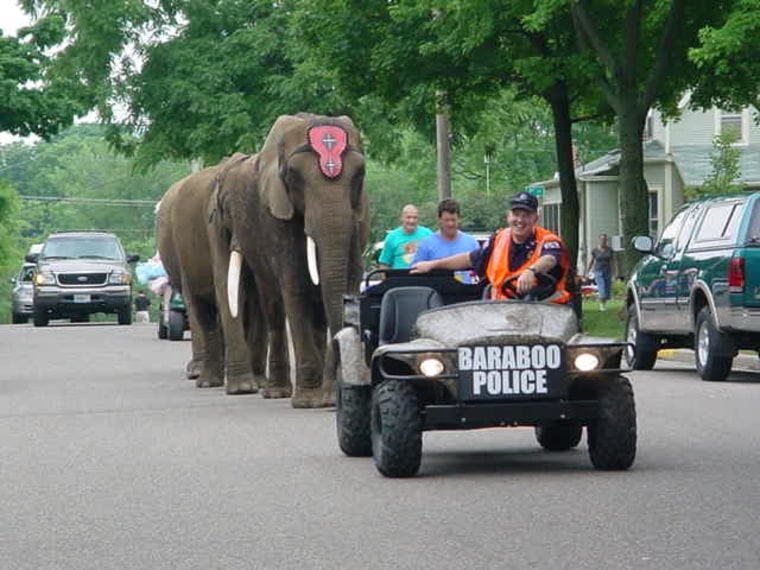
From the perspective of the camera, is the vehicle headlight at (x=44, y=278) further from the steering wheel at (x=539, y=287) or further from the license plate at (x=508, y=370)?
the license plate at (x=508, y=370)

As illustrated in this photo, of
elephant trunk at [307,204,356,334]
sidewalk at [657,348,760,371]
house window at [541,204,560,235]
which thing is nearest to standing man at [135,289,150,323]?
house window at [541,204,560,235]

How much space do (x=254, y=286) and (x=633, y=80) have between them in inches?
527

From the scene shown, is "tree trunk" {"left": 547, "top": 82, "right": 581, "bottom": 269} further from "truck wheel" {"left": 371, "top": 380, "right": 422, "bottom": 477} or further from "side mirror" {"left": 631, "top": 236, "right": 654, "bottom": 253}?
"truck wheel" {"left": 371, "top": 380, "right": 422, "bottom": 477}

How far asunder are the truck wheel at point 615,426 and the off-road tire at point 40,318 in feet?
109

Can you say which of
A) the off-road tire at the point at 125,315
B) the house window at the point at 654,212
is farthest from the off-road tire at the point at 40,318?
the house window at the point at 654,212

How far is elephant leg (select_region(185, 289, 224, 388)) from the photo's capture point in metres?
21.8

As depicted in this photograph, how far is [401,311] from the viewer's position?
41.6 feet

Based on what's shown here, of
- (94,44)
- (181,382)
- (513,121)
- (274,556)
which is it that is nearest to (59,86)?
(94,44)

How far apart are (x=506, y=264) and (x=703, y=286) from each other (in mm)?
9068

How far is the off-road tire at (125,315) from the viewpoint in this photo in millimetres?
44797

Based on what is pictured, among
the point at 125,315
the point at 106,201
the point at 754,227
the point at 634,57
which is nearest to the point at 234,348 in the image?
the point at 754,227

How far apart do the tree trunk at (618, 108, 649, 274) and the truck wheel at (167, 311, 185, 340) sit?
24.0ft

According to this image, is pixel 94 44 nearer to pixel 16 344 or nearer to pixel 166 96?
pixel 166 96

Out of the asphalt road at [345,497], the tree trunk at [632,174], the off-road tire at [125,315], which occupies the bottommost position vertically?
the asphalt road at [345,497]
